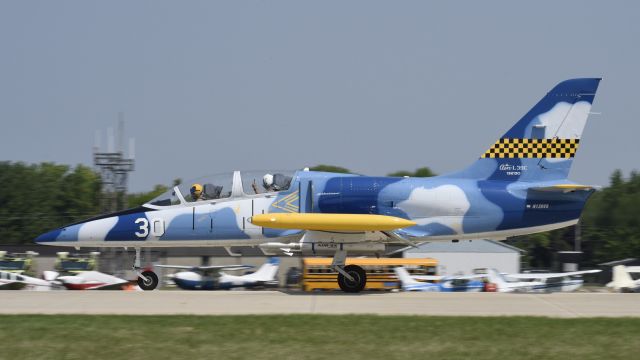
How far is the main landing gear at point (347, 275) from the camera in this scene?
16.8 metres

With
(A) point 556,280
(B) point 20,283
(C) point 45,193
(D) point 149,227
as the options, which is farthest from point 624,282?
(C) point 45,193

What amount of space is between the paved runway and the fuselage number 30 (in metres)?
1.94

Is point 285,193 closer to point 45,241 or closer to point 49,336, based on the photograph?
point 45,241

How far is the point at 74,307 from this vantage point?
13.5 m

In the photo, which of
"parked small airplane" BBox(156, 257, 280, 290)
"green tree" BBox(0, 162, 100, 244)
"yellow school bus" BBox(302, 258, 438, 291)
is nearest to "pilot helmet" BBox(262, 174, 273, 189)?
"yellow school bus" BBox(302, 258, 438, 291)

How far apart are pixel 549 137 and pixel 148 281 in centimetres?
902

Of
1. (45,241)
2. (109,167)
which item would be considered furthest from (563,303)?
(109,167)

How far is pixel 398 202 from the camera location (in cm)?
1722

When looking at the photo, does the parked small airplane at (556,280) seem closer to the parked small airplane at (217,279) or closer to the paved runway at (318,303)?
the parked small airplane at (217,279)

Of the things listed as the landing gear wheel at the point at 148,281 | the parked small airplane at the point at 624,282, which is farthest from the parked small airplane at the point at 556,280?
the landing gear wheel at the point at 148,281

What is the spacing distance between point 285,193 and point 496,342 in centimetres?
765

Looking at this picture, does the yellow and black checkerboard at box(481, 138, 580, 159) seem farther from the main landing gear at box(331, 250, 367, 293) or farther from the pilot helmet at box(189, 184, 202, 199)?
the pilot helmet at box(189, 184, 202, 199)

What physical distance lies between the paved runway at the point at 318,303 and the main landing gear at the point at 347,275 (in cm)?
62

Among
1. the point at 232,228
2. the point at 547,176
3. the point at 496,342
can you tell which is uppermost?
the point at 547,176
